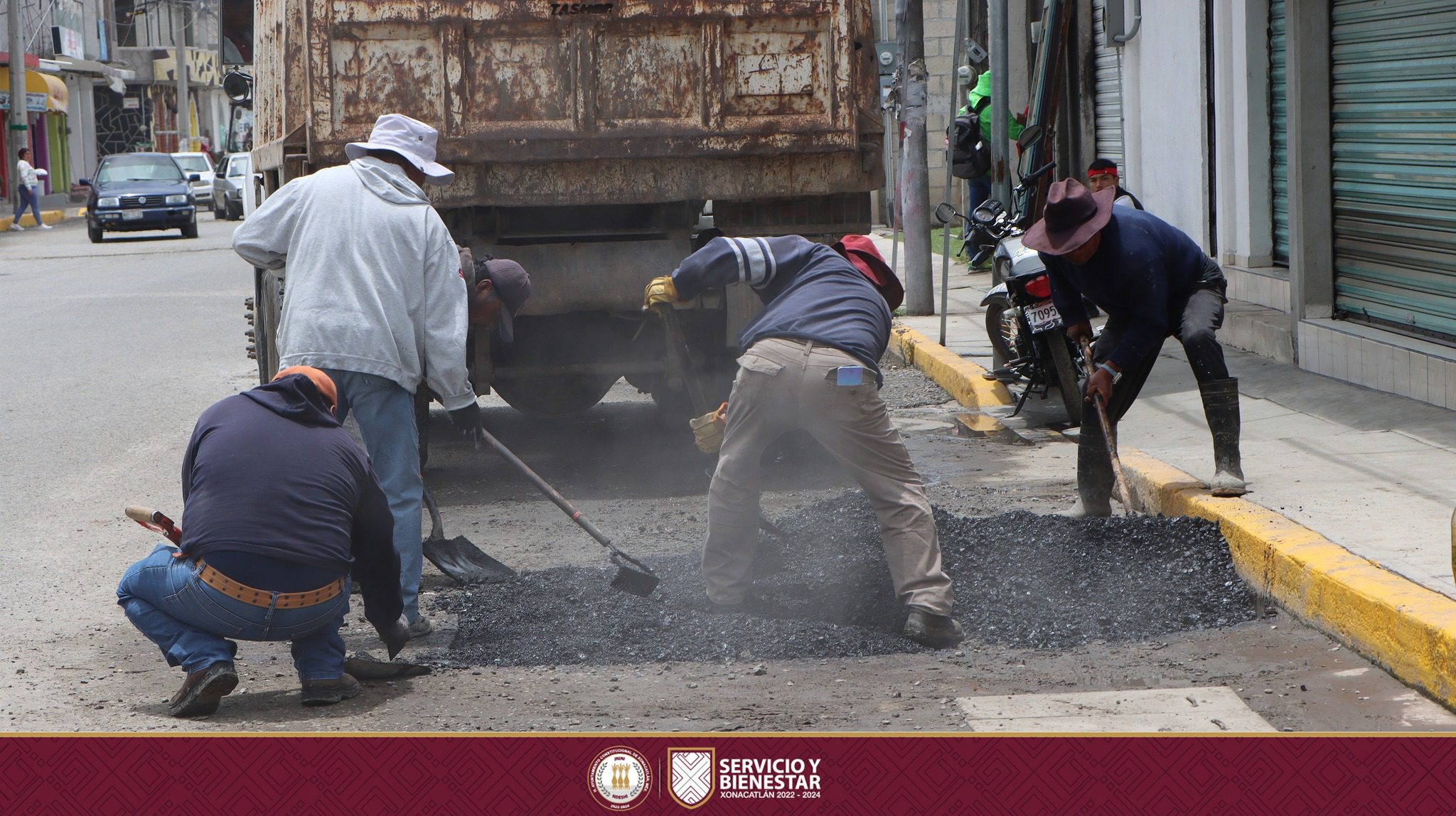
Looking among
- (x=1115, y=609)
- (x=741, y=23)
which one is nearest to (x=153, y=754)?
(x=1115, y=609)

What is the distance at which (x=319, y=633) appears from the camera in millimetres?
4453

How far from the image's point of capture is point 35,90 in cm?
4253

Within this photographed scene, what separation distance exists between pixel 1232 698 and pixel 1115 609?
2.84ft

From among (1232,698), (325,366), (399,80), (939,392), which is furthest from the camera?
(939,392)

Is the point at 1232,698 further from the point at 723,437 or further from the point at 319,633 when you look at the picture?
the point at 319,633

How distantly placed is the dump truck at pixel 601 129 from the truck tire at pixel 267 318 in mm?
47

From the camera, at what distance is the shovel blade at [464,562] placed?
5832 mm

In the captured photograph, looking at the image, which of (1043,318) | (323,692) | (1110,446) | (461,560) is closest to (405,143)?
(461,560)

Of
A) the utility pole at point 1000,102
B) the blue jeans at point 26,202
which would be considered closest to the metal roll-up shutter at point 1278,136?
the utility pole at point 1000,102

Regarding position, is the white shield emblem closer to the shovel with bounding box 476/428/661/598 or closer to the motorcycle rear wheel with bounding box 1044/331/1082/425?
the shovel with bounding box 476/428/661/598

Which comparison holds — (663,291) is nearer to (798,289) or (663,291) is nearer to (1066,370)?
(798,289)

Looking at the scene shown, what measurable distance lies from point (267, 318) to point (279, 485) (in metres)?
4.26

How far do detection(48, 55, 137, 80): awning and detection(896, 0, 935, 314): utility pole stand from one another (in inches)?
1567

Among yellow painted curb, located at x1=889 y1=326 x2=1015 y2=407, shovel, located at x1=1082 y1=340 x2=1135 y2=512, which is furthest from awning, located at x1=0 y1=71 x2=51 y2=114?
shovel, located at x1=1082 y1=340 x2=1135 y2=512
